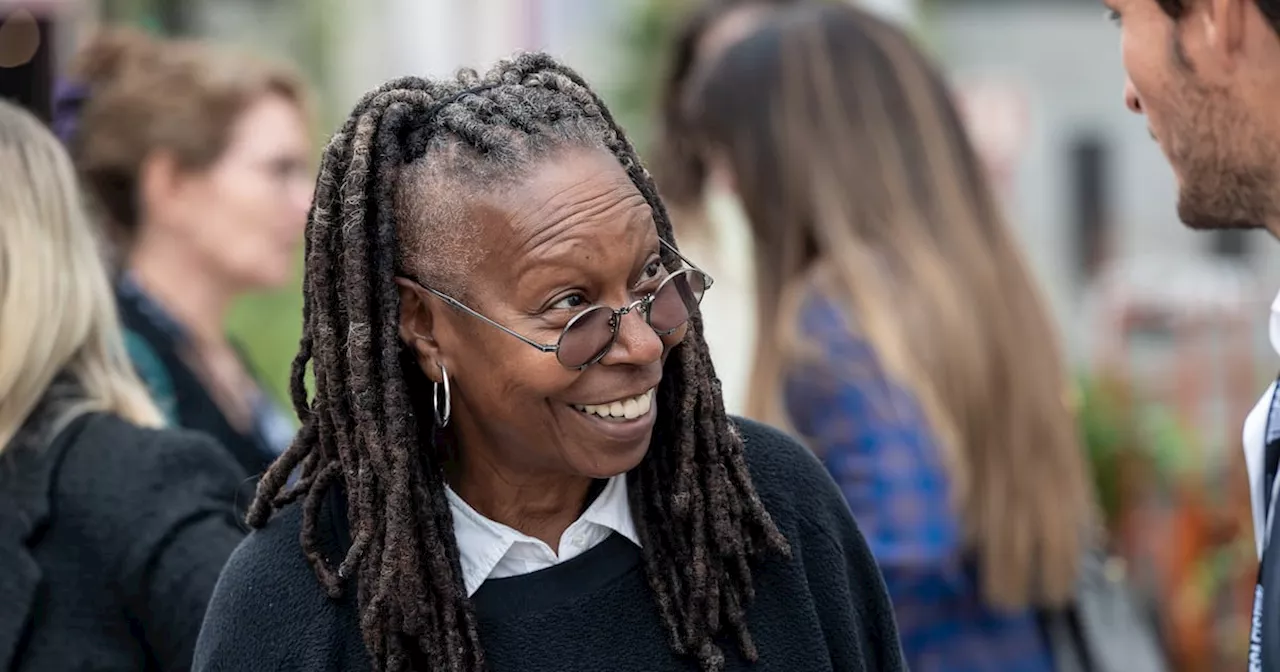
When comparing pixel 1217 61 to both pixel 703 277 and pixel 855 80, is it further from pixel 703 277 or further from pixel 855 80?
pixel 855 80

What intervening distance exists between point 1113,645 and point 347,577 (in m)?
1.81

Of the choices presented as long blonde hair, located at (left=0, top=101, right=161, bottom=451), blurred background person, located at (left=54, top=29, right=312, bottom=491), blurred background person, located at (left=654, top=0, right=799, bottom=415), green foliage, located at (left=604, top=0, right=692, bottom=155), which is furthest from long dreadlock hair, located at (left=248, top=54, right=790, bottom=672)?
green foliage, located at (left=604, top=0, right=692, bottom=155)

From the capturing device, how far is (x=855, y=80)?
11.0 ft

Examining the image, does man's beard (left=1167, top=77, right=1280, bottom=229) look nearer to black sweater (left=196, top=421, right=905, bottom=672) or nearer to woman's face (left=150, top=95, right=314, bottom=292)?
black sweater (left=196, top=421, right=905, bottom=672)

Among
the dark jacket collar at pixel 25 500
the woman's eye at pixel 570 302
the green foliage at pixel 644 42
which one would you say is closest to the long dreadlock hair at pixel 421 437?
the woman's eye at pixel 570 302

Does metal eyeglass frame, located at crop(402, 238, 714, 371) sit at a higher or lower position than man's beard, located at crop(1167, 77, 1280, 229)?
lower

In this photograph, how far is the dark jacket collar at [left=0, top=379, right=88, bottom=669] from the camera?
7.65ft

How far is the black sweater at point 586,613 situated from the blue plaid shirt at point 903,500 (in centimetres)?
102

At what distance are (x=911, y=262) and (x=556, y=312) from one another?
4.92ft

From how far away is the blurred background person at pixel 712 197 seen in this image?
386cm

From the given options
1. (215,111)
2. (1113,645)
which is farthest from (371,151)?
(215,111)

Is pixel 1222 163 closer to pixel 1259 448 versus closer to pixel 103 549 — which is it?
pixel 1259 448

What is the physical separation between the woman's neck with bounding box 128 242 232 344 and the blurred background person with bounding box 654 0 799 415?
4.04 feet

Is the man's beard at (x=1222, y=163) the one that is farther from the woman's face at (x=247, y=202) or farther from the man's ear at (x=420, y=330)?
the woman's face at (x=247, y=202)
